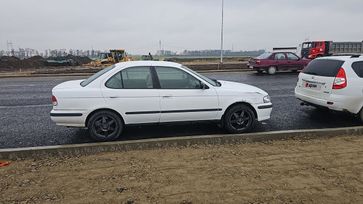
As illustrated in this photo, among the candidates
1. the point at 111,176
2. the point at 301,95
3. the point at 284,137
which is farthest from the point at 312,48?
the point at 111,176

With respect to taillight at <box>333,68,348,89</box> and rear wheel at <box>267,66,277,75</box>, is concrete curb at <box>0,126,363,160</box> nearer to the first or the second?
taillight at <box>333,68,348,89</box>

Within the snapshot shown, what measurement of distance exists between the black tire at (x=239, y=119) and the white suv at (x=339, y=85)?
1.99 m

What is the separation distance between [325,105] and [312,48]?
28.0 m

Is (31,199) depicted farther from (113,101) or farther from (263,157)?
(263,157)

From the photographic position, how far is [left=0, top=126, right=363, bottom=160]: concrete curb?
4.76 m

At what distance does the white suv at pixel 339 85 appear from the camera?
21.2ft

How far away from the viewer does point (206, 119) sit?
19.5 ft

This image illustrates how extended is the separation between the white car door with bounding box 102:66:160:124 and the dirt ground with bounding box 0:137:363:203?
87cm

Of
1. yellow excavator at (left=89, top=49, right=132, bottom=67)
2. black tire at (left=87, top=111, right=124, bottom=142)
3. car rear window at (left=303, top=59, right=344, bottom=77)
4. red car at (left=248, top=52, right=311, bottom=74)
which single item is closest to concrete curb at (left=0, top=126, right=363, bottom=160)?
black tire at (left=87, top=111, right=124, bottom=142)

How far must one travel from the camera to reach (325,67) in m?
7.00

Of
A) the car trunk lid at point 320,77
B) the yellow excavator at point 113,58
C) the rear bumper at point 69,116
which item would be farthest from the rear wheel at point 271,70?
the yellow excavator at point 113,58

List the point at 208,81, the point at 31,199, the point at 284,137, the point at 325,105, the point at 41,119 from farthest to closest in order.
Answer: the point at 41,119 < the point at 325,105 < the point at 208,81 < the point at 284,137 < the point at 31,199

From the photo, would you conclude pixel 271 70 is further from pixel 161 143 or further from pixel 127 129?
pixel 161 143

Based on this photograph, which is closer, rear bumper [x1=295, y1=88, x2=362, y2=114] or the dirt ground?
the dirt ground
